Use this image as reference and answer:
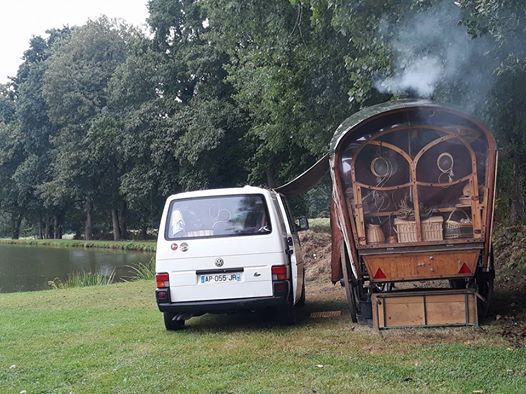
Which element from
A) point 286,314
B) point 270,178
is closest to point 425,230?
point 286,314

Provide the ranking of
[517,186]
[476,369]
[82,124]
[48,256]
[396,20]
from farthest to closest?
[82,124]
[48,256]
[517,186]
[396,20]
[476,369]

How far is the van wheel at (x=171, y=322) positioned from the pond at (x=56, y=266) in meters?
13.4

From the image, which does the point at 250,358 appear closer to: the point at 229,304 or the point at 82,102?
the point at 229,304

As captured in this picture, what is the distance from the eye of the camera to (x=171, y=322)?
28.2 ft

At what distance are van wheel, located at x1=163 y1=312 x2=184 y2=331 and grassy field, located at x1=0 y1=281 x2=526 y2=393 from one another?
16cm

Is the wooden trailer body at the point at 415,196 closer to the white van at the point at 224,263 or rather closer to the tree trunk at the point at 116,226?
the white van at the point at 224,263

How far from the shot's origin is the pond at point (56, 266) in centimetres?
2297

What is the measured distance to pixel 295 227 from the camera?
10422 millimetres

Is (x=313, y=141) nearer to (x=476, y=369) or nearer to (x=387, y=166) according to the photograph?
(x=387, y=166)

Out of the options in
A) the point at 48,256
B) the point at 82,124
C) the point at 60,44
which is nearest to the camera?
the point at 48,256

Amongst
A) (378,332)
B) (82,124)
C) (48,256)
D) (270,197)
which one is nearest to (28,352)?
(270,197)

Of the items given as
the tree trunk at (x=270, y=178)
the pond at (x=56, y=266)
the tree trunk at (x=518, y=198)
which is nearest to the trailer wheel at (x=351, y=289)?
the tree trunk at (x=518, y=198)

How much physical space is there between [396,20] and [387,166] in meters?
2.14

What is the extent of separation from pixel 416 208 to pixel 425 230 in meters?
0.29
